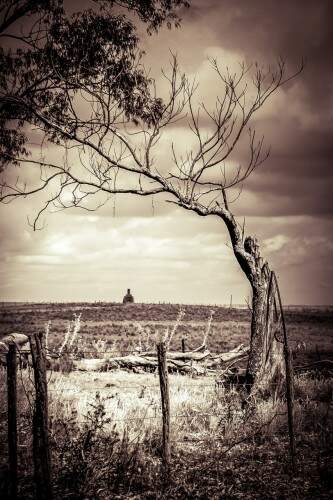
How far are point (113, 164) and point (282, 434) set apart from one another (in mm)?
5625

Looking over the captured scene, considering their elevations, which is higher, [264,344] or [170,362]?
[264,344]

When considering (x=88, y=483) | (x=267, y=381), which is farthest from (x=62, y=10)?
(x=88, y=483)

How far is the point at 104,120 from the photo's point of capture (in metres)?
8.29

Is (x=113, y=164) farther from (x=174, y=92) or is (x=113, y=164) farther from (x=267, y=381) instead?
(x=267, y=381)

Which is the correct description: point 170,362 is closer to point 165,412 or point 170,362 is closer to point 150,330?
point 165,412

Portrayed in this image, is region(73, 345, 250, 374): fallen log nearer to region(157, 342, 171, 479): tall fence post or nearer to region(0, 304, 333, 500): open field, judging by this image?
region(0, 304, 333, 500): open field

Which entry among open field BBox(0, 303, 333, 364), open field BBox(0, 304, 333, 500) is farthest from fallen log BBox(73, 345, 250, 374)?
open field BBox(0, 304, 333, 500)

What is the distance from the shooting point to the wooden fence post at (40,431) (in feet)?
13.9

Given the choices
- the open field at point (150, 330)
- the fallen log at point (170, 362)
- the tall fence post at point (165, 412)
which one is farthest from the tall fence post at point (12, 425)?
the fallen log at point (170, 362)

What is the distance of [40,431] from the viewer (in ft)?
14.3

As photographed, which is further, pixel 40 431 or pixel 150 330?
pixel 150 330

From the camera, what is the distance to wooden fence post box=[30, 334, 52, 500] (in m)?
4.23

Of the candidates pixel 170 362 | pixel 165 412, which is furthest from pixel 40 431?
pixel 170 362

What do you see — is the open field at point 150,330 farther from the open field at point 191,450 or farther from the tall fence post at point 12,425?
the tall fence post at point 12,425
